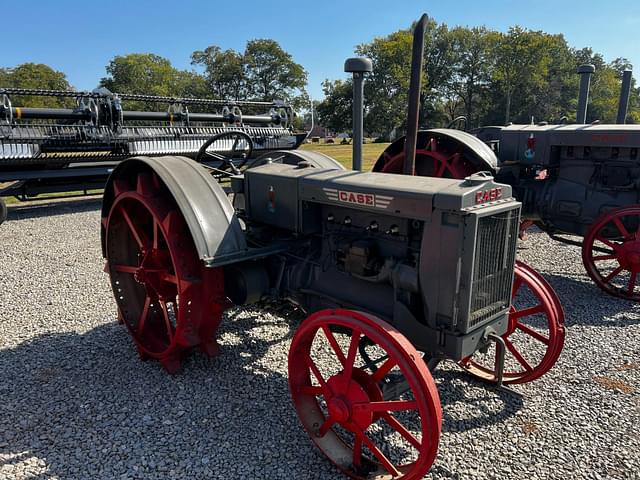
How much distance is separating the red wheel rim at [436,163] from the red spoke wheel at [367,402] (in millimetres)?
2869

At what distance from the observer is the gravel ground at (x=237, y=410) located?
6.86ft

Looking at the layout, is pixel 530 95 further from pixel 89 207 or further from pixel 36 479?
pixel 36 479

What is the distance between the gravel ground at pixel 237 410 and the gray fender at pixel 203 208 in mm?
849

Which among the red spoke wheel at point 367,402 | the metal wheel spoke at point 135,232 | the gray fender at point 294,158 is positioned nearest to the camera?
the red spoke wheel at point 367,402

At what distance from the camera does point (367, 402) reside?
6.21ft

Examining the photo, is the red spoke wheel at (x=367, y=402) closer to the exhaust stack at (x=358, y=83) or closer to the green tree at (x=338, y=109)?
the exhaust stack at (x=358, y=83)

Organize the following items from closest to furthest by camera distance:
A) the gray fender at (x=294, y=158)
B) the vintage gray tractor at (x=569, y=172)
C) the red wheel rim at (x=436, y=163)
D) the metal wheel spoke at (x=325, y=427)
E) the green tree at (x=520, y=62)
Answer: the metal wheel spoke at (x=325, y=427) → the gray fender at (x=294, y=158) → the vintage gray tractor at (x=569, y=172) → the red wheel rim at (x=436, y=163) → the green tree at (x=520, y=62)

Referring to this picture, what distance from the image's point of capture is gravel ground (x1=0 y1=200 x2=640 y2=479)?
2.09 m

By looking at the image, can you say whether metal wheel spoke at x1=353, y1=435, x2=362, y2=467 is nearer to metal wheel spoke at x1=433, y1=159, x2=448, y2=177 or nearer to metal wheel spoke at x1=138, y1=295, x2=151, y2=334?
metal wheel spoke at x1=138, y1=295, x2=151, y2=334

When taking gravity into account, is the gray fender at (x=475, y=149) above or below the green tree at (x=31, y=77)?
below

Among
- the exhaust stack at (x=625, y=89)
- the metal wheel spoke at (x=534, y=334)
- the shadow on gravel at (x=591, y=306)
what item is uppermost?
the exhaust stack at (x=625, y=89)

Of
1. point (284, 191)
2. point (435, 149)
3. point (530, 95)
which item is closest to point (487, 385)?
point (284, 191)

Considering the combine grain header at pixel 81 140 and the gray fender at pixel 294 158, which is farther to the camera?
the combine grain header at pixel 81 140

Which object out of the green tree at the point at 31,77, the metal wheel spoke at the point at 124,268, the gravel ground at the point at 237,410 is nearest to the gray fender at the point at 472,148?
the gravel ground at the point at 237,410
